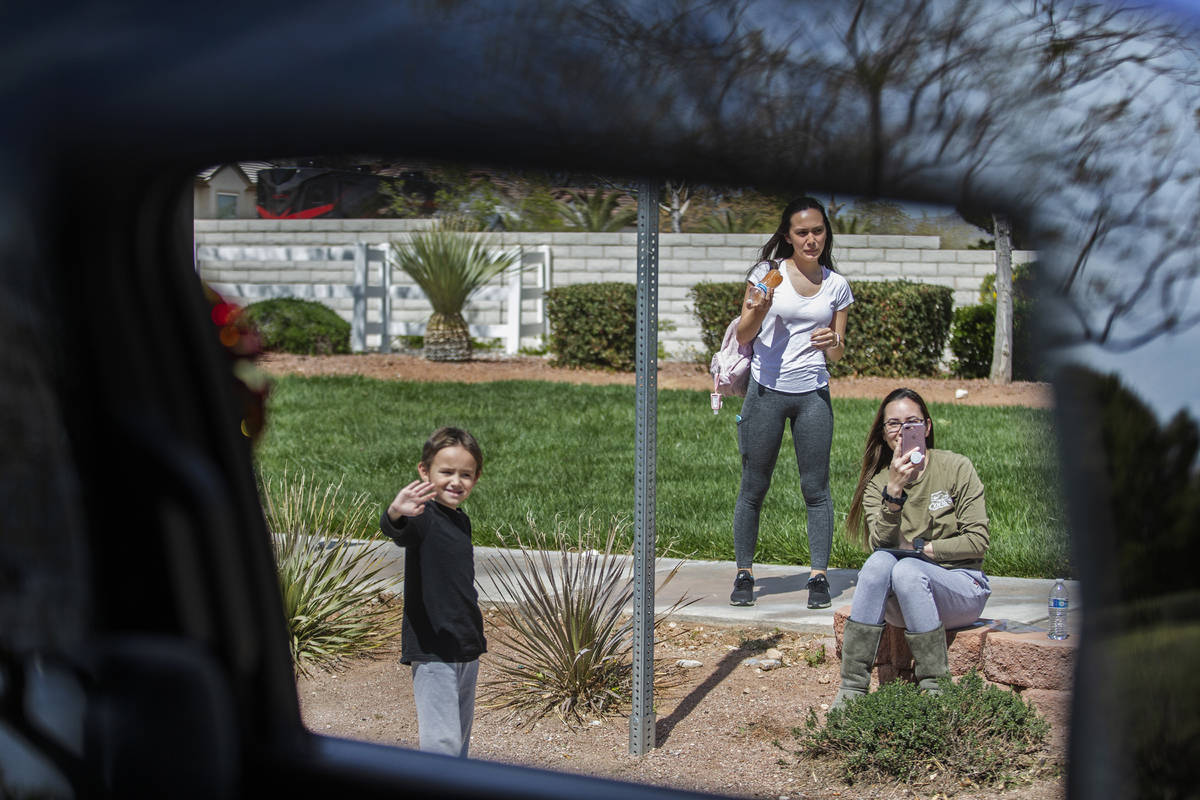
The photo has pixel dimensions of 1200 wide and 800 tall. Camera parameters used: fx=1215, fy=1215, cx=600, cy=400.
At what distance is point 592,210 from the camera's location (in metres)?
0.98

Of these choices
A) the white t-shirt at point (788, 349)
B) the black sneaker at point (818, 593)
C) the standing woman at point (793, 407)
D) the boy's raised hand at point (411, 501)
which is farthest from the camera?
the black sneaker at point (818, 593)

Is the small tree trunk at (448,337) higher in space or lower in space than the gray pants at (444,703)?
higher

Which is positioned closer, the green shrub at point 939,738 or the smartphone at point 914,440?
the green shrub at point 939,738

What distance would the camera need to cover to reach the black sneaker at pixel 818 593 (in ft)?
17.3

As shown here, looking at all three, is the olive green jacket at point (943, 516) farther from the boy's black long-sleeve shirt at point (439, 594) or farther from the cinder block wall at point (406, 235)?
the boy's black long-sleeve shirt at point (439, 594)

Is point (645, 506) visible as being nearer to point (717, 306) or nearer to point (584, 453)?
point (584, 453)

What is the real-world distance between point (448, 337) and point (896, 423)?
1.72 metres

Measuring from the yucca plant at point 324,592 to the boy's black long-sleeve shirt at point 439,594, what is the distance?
135 cm

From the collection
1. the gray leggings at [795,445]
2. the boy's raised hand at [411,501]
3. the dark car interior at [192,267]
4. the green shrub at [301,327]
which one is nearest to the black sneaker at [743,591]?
the gray leggings at [795,445]

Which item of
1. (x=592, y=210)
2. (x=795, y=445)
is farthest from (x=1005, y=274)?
(x=795, y=445)

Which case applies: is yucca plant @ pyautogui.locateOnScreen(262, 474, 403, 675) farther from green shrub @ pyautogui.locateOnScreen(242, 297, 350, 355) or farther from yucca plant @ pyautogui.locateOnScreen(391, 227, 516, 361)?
yucca plant @ pyautogui.locateOnScreen(391, 227, 516, 361)

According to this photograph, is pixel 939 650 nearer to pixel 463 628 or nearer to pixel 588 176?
pixel 463 628

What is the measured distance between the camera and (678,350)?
11305 mm

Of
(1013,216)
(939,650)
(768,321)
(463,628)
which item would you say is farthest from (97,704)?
(768,321)
